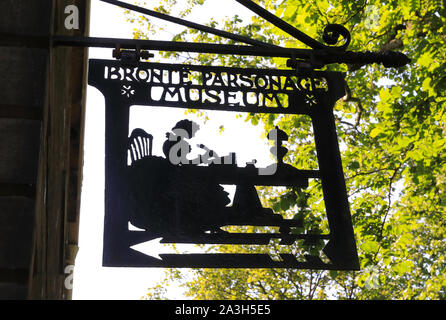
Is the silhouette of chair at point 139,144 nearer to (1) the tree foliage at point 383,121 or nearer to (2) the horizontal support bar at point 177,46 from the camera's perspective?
(2) the horizontal support bar at point 177,46

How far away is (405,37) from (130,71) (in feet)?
23.6

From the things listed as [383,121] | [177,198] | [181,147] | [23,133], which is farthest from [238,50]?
[383,121]

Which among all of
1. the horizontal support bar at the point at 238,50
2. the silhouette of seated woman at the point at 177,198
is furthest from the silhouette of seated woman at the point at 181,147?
the horizontal support bar at the point at 238,50

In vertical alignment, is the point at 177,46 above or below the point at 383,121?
below

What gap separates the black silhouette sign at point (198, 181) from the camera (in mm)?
3020

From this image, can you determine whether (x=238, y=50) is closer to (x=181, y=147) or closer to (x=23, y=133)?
(x=181, y=147)

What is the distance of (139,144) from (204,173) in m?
0.40

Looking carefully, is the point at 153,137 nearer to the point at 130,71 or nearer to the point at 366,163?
the point at 130,71

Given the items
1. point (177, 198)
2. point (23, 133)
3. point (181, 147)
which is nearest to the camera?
point (23, 133)

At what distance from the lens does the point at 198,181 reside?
10.5ft

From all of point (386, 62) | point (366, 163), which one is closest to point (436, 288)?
point (366, 163)

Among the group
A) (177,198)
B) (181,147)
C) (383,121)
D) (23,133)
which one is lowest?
(177,198)

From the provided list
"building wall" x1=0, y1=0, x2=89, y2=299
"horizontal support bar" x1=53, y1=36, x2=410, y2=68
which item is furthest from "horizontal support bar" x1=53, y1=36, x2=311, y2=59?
"building wall" x1=0, y1=0, x2=89, y2=299

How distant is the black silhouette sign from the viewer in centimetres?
302
